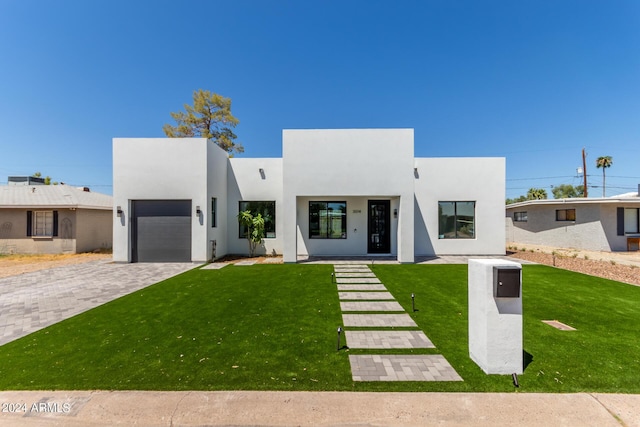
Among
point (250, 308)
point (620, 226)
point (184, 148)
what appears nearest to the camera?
point (250, 308)

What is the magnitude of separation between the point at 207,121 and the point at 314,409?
22.9 m

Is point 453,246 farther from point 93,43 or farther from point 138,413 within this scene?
point 93,43

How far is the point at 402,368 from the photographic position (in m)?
3.10

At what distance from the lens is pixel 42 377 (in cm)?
295

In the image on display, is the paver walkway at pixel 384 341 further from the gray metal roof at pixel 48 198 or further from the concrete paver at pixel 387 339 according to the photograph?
the gray metal roof at pixel 48 198

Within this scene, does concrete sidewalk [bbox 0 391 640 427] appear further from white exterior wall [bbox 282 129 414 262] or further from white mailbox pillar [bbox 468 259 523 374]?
white exterior wall [bbox 282 129 414 262]

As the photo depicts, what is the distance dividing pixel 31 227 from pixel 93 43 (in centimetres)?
1031

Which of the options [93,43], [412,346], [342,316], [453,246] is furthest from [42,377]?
[93,43]

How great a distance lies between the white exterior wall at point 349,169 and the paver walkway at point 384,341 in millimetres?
4376

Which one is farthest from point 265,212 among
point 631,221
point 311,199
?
point 631,221

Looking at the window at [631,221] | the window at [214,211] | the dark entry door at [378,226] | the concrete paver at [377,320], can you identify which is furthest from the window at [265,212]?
the window at [631,221]

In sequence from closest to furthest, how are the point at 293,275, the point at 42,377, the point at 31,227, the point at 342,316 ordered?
the point at 42,377, the point at 342,316, the point at 293,275, the point at 31,227

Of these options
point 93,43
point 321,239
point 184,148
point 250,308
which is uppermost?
point 93,43

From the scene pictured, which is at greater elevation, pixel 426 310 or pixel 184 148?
pixel 184 148
